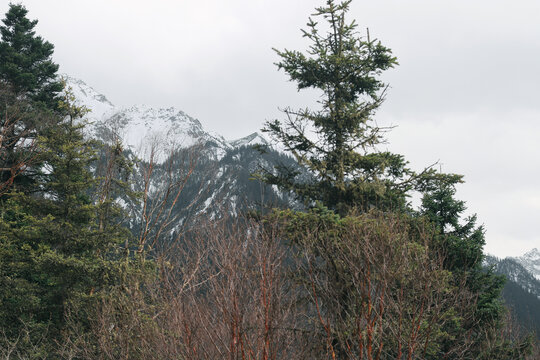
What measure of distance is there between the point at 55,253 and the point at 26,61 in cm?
1320

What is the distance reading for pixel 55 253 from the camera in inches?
445

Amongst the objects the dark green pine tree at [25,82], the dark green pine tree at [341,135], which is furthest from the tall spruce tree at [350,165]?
the dark green pine tree at [25,82]

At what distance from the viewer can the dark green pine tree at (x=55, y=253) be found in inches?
453

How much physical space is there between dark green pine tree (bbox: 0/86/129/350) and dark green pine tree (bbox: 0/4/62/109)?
670 centimetres

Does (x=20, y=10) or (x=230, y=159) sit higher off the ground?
(x=230, y=159)

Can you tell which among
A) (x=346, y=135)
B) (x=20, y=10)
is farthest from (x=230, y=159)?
(x=346, y=135)

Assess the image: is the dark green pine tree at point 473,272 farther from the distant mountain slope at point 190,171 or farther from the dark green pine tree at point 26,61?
the dark green pine tree at point 26,61

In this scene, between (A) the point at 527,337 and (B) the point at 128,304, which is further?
(A) the point at 527,337

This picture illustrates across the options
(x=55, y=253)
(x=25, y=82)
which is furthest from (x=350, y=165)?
(x=25, y=82)

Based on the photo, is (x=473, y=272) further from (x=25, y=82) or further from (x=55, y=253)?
(x=25, y=82)

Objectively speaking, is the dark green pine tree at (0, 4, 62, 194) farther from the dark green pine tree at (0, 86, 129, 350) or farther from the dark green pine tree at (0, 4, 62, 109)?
the dark green pine tree at (0, 86, 129, 350)

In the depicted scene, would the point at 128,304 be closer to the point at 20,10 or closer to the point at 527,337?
the point at 527,337

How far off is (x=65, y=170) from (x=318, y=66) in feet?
32.6

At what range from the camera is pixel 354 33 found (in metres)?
13.5
